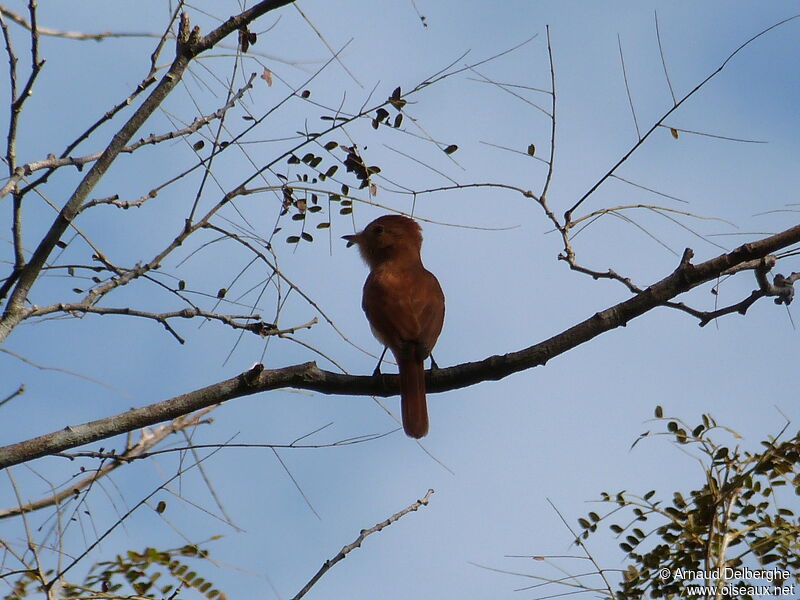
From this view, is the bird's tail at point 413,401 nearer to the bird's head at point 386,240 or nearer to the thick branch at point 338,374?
the thick branch at point 338,374

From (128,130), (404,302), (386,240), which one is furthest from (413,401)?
(128,130)

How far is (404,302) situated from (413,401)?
0.88 metres

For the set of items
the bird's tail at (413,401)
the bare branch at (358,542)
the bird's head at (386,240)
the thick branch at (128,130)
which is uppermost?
the bird's head at (386,240)

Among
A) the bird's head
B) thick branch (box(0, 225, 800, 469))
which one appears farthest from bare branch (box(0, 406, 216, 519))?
the bird's head

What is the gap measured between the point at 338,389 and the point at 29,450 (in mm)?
1575

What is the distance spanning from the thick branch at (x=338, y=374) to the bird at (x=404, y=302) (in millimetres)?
635

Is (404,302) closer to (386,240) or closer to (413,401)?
(413,401)

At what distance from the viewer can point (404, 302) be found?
638cm

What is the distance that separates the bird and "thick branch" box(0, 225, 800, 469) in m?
0.63

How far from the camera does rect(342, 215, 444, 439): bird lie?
575 centimetres

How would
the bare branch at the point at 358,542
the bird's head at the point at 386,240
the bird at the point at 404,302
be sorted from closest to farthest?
the bare branch at the point at 358,542 → the bird at the point at 404,302 → the bird's head at the point at 386,240

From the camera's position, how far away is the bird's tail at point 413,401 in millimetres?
5668

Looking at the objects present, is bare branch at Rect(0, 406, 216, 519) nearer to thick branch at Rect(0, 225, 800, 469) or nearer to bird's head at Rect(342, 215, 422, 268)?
thick branch at Rect(0, 225, 800, 469)

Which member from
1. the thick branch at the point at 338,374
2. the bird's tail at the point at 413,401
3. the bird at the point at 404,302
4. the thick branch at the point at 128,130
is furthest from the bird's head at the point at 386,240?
the thick branch at the point at 128,130
